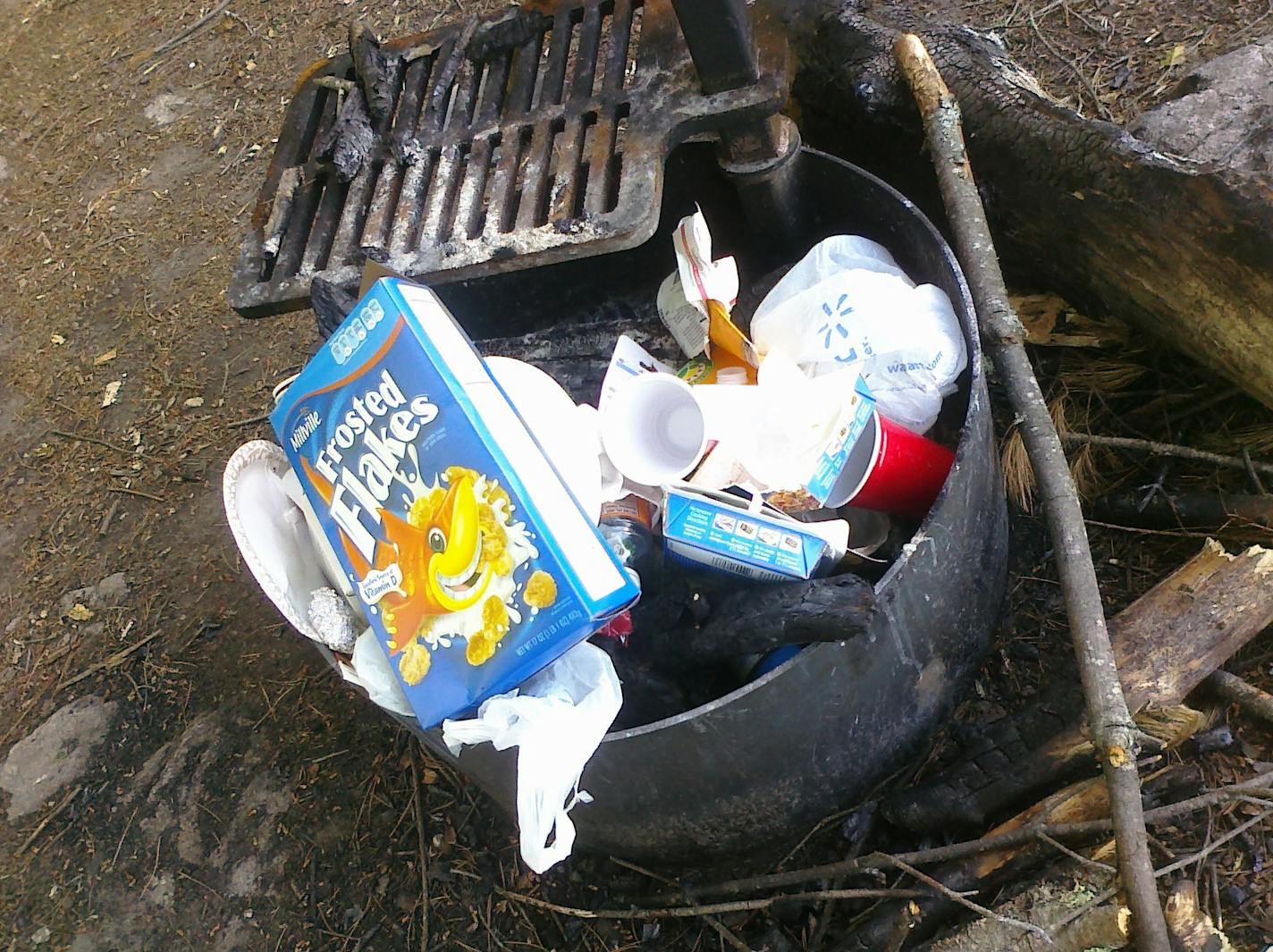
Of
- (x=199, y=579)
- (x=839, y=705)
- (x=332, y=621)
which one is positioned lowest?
(x=199, y=579)

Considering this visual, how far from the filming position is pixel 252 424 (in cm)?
216

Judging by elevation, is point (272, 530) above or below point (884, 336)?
above

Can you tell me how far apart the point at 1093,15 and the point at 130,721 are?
2346 mm

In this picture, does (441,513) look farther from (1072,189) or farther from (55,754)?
(55,754)

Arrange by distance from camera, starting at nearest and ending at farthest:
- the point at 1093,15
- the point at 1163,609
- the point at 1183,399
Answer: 1. the point at 1163,609
2. the point at 1183,399
3. the point at 1093,15

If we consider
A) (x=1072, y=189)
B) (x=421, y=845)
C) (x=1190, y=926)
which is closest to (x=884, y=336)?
(x=1072, y=189)

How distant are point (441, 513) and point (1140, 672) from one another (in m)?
0.87

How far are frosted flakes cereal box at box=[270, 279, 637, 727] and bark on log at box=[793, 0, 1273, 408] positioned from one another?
93 centimetres

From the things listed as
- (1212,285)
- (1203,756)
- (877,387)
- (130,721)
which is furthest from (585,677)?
(130,721)

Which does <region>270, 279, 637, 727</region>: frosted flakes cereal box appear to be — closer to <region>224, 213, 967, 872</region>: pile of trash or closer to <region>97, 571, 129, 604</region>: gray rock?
<region>224, 213, 967, 872</region>: pile of trash

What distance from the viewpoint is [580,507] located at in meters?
1.01

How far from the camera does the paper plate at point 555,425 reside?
1.16 meters

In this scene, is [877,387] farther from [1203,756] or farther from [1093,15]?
[1093,15]

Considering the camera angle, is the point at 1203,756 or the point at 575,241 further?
the point at 575,241
